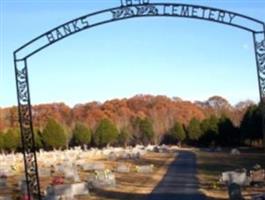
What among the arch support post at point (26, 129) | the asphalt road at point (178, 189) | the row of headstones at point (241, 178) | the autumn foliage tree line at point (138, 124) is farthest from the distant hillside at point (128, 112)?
the arch support post at point (26, 129)

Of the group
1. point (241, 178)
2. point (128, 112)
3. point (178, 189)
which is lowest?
point (178, 189)

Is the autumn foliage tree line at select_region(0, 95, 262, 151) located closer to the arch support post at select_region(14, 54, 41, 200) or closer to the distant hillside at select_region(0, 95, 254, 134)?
the distant hillside at select_region(0, 95, 254, 134)

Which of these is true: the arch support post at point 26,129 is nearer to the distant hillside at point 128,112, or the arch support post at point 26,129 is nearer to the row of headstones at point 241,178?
the row of headstones at point 241,178

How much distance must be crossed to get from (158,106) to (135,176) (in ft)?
350

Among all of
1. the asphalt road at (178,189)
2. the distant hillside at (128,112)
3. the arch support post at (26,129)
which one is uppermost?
the distant hillside at (128,112)

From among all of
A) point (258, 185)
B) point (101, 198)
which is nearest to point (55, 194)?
point (101, 198)

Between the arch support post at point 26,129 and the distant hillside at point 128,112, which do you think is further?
the distant hillside at point 128,112

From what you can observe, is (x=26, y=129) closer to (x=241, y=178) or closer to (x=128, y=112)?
(x=241, y=178)

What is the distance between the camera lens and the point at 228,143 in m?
90.4

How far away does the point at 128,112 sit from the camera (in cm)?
13750

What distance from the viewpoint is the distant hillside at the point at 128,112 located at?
121 meters

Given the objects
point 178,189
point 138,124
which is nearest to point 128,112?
point 138,124

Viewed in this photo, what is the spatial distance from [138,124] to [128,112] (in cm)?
2712

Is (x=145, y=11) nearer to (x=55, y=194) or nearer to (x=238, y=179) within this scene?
(x=55, y=194)
